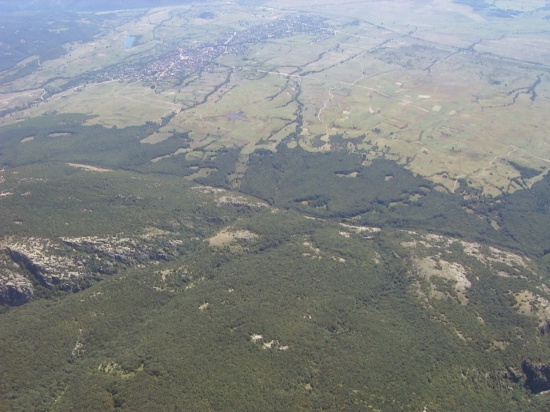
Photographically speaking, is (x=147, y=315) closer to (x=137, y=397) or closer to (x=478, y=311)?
(x=137, y=397)

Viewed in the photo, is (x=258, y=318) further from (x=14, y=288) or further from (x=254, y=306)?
(x=14, y=288)

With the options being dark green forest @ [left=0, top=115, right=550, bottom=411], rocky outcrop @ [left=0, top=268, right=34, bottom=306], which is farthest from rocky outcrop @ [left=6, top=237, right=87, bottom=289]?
rocky outcrop @ [left=0, top=268, right=34, bottom=306]

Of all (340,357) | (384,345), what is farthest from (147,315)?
(384,345)

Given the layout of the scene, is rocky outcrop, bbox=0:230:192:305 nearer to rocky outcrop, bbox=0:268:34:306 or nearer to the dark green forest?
rocky outcrop, bbox=0:268:34:306

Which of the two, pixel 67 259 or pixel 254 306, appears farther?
pixel 67 259

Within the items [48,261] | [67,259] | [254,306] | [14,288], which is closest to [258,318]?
[254,306]

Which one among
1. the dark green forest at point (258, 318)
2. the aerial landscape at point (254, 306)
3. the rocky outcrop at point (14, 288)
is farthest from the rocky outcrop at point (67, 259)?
the dark green forest at point (258, 318)

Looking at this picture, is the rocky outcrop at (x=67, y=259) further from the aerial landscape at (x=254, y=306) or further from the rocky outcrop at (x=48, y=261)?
the aerial landscape at (x=254, y=306)

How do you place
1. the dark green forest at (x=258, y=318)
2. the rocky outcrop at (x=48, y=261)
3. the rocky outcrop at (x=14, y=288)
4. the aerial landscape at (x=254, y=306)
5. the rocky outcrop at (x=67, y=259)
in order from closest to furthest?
the dark green forest at (x=258, y=318), the aerial landscape at (x=254, y=306), the rocky outcrop at (x=14, y=288), the rocky outcrop at (x=67, y=259), the rocky outcrop at (x=48, y=261)

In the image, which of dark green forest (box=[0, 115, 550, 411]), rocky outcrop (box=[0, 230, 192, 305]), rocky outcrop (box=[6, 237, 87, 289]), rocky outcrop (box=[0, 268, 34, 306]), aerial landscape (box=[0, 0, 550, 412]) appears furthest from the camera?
rocky outcrop (box=[6, 237, 87, 289])

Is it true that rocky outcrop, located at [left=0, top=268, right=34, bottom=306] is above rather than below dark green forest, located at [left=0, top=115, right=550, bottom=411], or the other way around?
above

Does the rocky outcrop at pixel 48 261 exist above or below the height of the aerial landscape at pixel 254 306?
above
